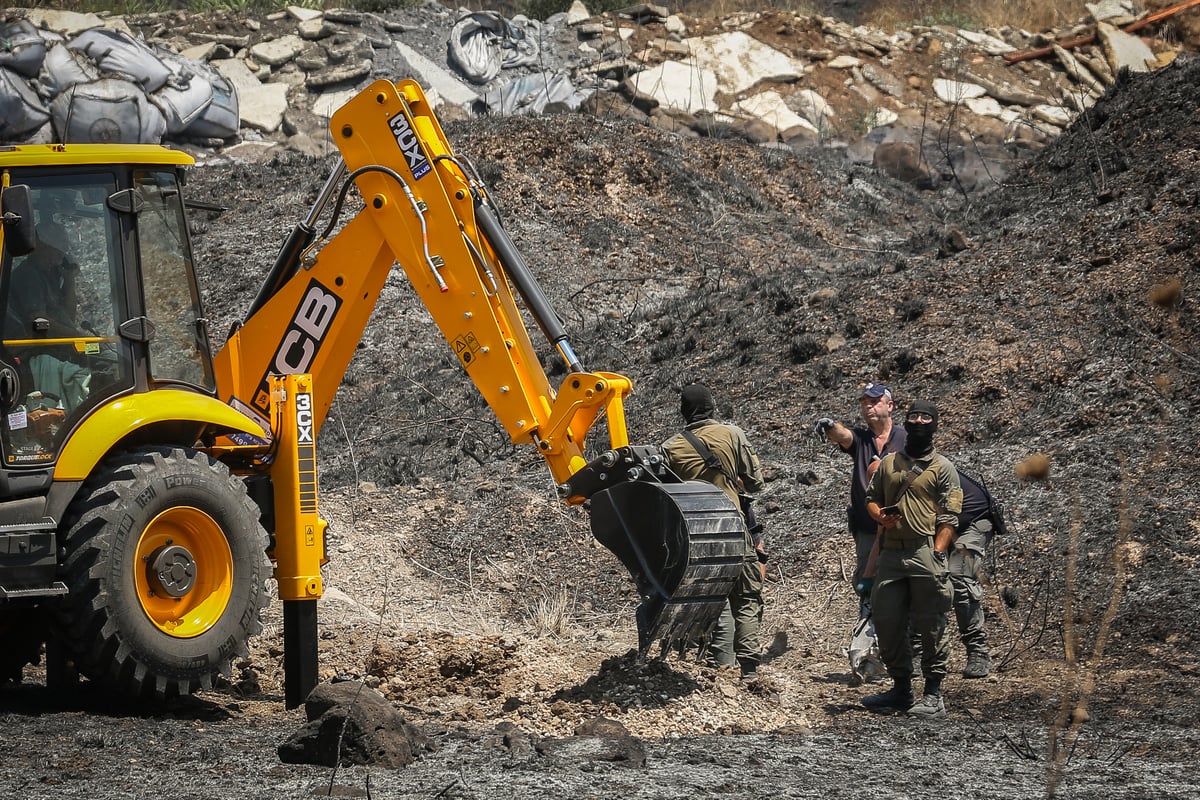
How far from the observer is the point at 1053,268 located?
45.5 ft

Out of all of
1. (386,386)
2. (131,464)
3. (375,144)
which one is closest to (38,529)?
(131,464)

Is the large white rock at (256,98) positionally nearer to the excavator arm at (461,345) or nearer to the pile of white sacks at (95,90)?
the pile of white sacks at (95,90)

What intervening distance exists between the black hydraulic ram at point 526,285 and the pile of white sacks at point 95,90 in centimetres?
1455

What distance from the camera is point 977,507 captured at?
870cm

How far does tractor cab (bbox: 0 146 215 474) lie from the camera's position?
21.8 ft

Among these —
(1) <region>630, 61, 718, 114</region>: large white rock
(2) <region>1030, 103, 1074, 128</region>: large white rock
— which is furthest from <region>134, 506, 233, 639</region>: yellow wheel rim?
(2) <region>1030, 103, 1074, 128</region>: large white rock

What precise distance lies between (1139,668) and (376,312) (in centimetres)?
1197

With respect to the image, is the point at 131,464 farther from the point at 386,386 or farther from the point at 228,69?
the point at 228,69

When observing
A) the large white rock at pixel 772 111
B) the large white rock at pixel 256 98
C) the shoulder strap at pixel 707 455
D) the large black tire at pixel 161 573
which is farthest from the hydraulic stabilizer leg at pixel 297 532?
the large white rock at pixel 772 111

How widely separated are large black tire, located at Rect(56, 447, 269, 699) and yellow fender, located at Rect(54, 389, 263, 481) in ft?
0.41

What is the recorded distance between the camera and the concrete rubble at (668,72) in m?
24.0

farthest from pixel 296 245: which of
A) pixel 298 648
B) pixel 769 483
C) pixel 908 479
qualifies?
pixel 769 483

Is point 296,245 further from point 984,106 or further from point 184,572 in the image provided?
point 984,106

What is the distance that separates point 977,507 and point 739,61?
20.2 m
